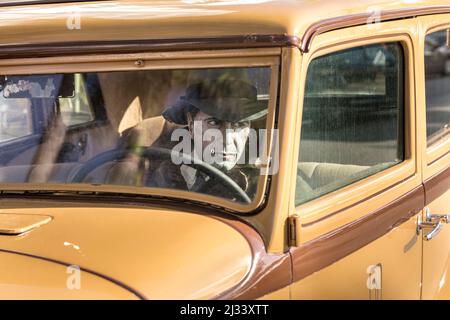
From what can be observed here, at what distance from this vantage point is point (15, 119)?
109 inches

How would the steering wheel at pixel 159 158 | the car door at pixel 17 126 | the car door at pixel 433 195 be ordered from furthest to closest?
1. the car door at pixel 433 195
2. the car door at pixel 17 126
3. the steering wheel at pixel 159 158

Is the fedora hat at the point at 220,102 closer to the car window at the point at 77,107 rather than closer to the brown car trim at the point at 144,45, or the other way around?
the brown car trim at the point at 144,45

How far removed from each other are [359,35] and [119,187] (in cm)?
90

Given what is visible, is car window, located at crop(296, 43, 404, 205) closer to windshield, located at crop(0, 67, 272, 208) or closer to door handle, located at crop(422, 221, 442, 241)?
windshield, located at crop(0, 67, 272, 208)

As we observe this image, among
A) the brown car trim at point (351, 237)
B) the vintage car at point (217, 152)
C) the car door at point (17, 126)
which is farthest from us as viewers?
the car door at point (17, 126)

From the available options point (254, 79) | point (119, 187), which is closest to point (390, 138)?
point (254, 79)

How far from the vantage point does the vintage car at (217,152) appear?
1.97 meters

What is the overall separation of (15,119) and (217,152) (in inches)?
35.4

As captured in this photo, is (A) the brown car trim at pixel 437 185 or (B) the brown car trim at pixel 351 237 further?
(A) the brown car trim at pixel 437 185

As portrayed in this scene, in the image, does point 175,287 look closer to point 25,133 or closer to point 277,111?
point 277,111

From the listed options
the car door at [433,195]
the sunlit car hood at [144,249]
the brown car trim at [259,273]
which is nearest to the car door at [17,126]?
the sunlit car hood at [144,249]

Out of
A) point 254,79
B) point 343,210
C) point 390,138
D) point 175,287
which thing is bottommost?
point 175,287

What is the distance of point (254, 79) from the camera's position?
7.25ft

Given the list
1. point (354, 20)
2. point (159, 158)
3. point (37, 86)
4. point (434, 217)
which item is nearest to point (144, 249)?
point (159, 158)
